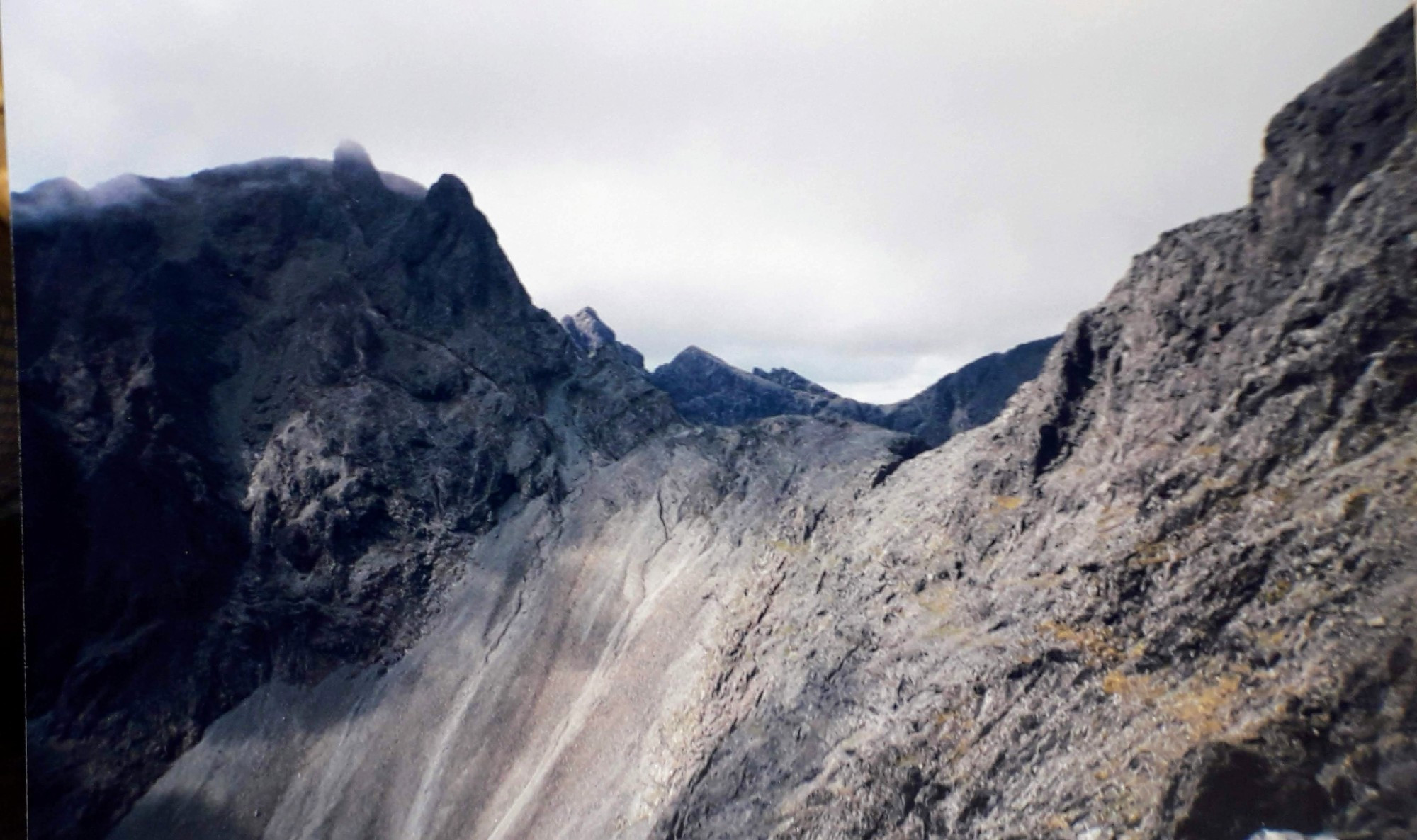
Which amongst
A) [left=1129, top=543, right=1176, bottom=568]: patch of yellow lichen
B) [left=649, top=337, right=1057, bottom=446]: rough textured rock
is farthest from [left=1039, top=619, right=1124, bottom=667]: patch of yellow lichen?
[left=649, top=337, right=1057, bottom=446]: rough textured rock

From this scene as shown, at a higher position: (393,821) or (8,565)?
(8,565)

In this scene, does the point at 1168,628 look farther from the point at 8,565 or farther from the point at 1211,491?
the point at 8,565

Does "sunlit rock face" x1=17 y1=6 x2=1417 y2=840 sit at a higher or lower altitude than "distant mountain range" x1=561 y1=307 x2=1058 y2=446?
lower

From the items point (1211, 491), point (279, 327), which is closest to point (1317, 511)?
point (1211, 491)

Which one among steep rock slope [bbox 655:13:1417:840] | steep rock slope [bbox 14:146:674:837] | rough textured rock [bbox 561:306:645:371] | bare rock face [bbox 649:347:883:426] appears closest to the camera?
steep rock slope [bbox 655:13:1417:840]

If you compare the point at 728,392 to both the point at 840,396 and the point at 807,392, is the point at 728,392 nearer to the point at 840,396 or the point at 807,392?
the point at 807,392

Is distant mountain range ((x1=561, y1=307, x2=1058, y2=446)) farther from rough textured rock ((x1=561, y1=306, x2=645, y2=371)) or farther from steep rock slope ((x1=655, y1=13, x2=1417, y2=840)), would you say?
steep rock slope ((x1=655, y1=13, x2=1417, y2=840))
